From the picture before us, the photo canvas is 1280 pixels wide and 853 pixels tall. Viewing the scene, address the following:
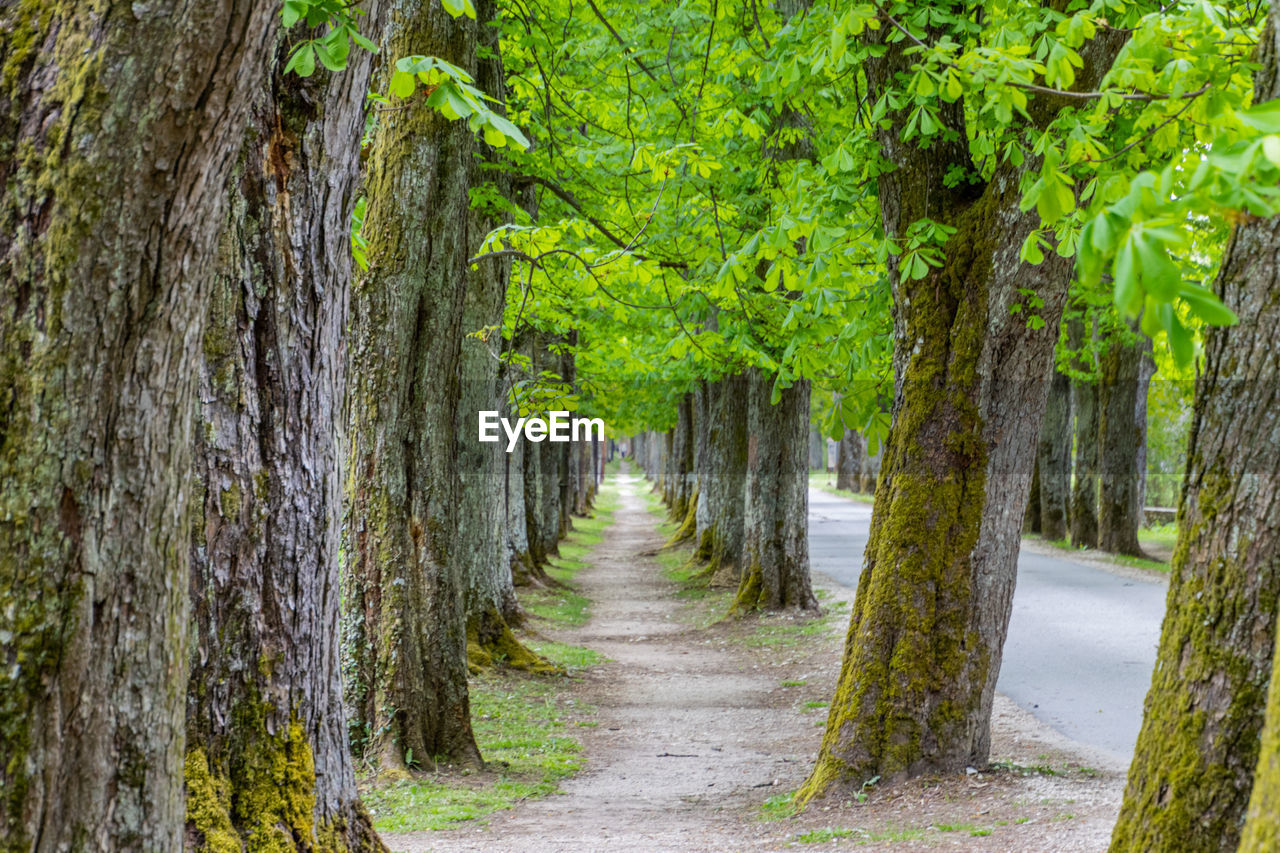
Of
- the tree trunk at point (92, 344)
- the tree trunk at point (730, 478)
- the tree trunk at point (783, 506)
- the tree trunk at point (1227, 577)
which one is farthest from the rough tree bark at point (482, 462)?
the tree trunk at point (92, 344)

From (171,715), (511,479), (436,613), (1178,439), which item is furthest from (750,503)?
(1178,439)

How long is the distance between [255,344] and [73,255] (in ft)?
5.50

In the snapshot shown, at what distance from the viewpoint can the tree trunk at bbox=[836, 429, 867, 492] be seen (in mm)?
54344

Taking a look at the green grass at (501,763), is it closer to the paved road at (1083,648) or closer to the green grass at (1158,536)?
the paved road at (1083,648)

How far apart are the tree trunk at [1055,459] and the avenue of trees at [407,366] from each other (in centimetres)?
1718

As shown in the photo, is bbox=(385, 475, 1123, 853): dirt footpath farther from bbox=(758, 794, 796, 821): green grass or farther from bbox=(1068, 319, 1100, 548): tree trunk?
bbox=(1068, 319, 1100, 548): tree trunk

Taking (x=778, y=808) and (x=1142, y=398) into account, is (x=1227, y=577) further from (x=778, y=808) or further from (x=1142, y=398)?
(x=1142, y=398)

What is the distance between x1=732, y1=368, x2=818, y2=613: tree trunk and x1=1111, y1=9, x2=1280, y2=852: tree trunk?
12820 mm

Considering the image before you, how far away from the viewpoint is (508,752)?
9430 millimetres

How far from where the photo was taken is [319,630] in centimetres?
422

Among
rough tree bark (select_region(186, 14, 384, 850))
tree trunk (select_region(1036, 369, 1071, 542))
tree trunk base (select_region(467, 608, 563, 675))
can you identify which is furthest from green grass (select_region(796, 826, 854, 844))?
tree trunk (select_region(1036, 369, 1071, 542))

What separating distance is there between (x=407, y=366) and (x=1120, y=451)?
18.4 metres

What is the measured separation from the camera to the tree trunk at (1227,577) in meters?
3.44

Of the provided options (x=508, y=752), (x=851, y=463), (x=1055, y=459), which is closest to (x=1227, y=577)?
(x=508, y=752)
